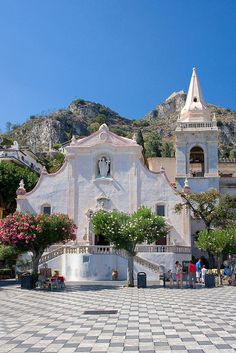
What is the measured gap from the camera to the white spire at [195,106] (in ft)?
158

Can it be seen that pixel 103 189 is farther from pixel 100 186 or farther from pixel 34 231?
pixel 34 231

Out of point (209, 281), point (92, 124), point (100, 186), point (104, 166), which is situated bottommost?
point (209, 281)

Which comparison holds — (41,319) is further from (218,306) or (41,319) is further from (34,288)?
(34,288)

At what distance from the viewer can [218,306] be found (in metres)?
18.1

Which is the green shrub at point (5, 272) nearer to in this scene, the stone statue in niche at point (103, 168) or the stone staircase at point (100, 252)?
the stone staircase at point (100, 252)

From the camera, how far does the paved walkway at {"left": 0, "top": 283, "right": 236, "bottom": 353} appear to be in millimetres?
10656

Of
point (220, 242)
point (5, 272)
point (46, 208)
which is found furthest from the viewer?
point (46, 208)

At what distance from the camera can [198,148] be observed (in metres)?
47.3

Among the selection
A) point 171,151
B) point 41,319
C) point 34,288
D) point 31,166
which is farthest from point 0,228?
point 171,151

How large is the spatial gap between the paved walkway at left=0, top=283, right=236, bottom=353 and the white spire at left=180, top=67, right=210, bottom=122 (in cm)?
2822

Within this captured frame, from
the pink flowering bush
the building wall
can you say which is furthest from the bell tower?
the pink flowering bush

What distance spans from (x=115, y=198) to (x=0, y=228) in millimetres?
15583

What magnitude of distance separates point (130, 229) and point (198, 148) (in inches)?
850

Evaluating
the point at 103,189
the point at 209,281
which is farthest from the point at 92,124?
the point at 209,281
